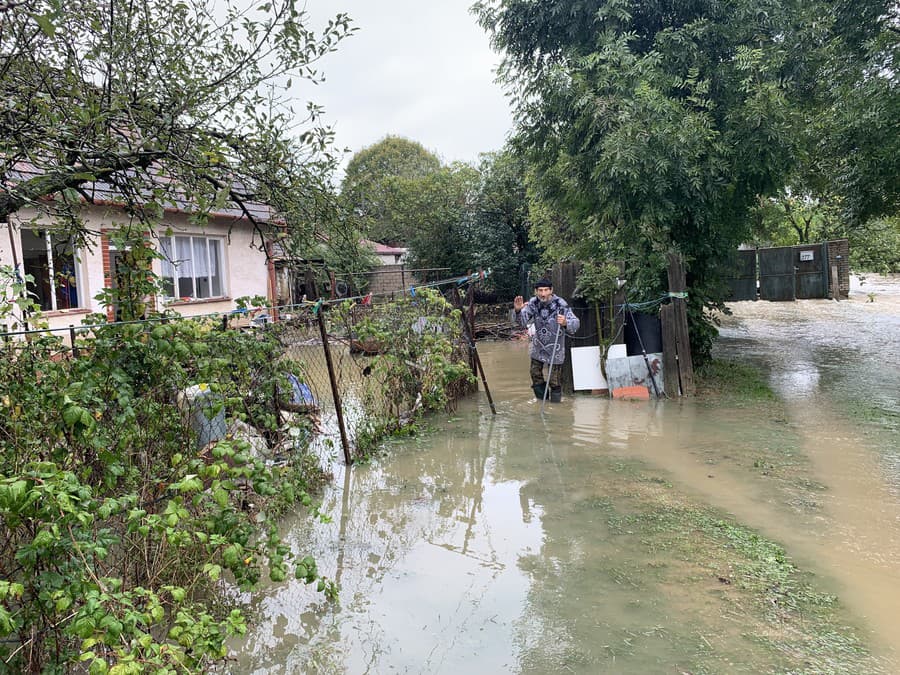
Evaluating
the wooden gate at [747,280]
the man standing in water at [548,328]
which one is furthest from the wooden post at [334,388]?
the wooden gate at [747,280]

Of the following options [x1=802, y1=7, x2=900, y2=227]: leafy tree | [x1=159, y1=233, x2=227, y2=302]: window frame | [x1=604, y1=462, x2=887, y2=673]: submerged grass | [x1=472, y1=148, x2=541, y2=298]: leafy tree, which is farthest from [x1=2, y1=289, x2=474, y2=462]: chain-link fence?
[x1=472, y1=148, x2=541, y2=298]: leafy tree

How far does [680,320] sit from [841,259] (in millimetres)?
14156

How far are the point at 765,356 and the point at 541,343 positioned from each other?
18.6ft

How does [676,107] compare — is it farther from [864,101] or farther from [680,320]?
[864,101]

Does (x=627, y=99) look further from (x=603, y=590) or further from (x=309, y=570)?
(x=309, y=570)

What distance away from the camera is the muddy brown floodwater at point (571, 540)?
311cm

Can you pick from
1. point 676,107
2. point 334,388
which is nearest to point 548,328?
point 676,107

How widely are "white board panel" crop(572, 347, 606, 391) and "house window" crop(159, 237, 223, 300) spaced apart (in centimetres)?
880

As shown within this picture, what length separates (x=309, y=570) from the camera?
305 centimetres

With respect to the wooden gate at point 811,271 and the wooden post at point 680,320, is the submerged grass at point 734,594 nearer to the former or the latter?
the wooden post at point 680,320

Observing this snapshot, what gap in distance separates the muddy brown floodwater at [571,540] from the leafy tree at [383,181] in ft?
7.51

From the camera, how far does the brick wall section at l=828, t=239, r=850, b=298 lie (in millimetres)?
18422

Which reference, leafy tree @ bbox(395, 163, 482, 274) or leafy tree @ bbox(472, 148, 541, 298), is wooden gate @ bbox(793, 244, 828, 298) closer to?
leafy tree @ bbox(472, 148, 541, 298)

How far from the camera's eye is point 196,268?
46.5 ft
